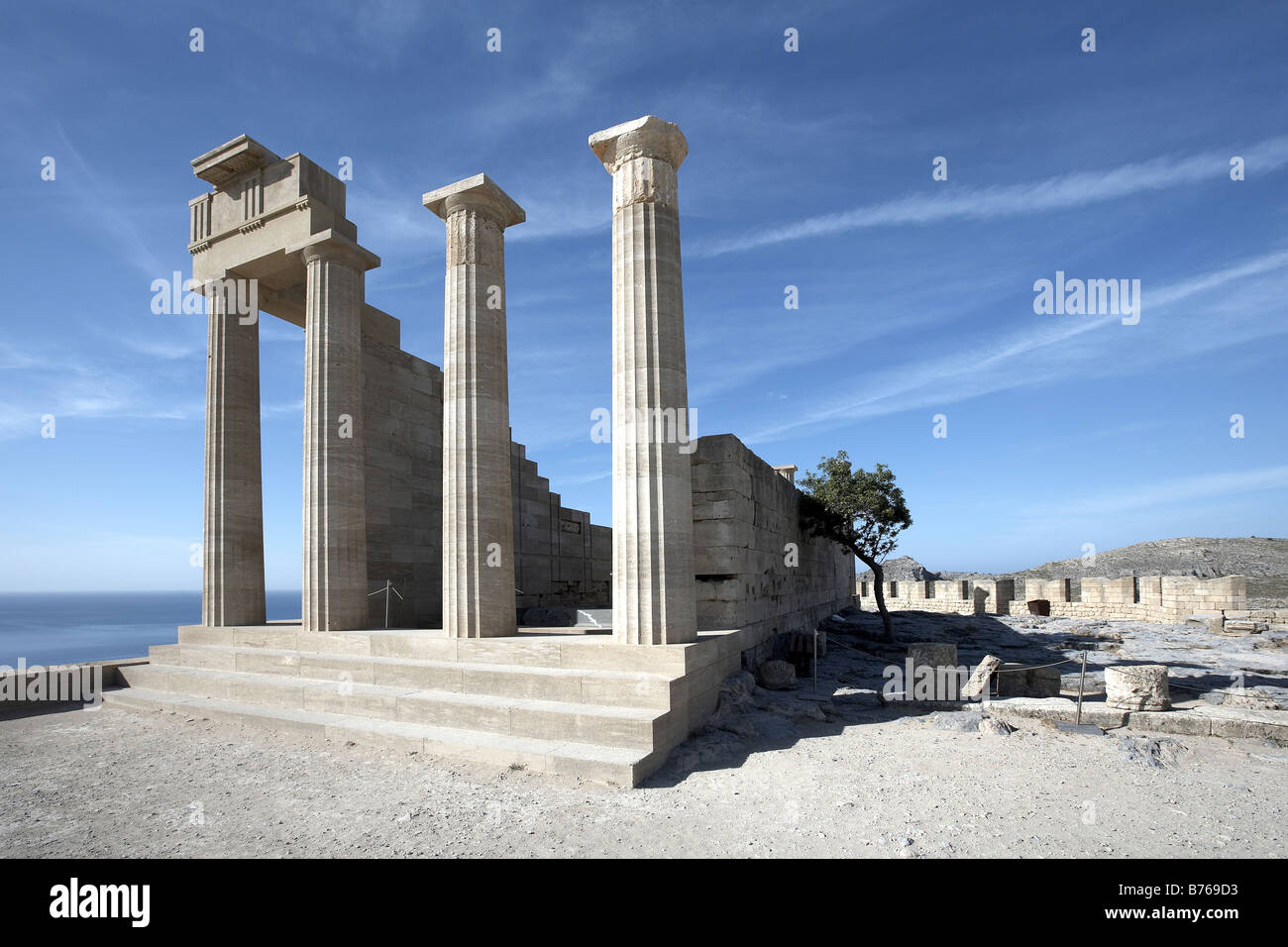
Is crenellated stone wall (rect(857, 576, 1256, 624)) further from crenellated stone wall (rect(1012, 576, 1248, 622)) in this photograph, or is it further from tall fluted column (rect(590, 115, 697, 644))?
tall fluted column (rect(590, 115, 697, 644))

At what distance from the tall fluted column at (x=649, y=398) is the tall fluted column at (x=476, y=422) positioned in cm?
246

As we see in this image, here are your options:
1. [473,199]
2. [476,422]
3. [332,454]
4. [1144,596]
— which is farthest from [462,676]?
[1144,596]

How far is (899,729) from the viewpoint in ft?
27.6

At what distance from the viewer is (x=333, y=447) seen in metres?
12.1

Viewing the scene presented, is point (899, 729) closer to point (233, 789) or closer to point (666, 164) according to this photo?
Answer: point (233, 789)

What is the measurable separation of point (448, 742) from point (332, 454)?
22.2 ft

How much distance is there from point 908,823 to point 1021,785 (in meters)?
1.65

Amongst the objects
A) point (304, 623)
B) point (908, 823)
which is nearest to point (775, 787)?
point (908, 823)

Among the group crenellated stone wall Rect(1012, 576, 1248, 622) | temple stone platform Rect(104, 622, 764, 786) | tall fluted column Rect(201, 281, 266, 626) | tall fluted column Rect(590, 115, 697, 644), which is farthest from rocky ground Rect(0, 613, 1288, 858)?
crenellated stone wall Rect(1012, 576, 1248, 622)

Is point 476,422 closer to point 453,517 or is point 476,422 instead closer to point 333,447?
point 453,517

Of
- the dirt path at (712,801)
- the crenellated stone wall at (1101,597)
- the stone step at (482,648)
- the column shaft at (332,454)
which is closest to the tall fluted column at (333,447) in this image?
the column shaft at (332,454)

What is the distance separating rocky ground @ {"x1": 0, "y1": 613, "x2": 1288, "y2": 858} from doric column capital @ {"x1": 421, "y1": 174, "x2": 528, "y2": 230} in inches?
341

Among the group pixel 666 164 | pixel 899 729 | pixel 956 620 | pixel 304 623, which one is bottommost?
pixel 956 620

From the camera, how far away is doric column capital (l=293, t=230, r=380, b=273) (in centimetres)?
1231
